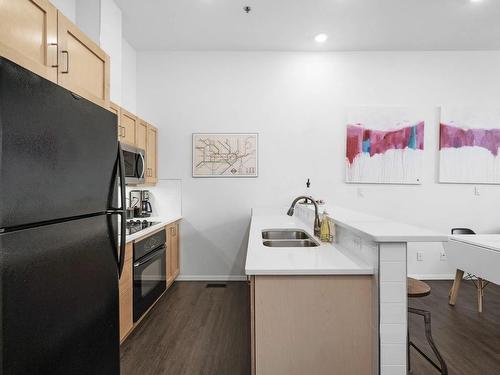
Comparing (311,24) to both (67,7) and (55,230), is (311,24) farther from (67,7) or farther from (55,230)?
(55,230)

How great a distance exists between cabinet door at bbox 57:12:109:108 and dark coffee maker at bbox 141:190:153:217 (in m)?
1.80

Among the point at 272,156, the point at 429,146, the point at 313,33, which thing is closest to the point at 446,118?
the point at 429,146

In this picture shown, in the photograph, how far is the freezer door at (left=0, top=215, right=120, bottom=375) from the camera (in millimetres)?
938

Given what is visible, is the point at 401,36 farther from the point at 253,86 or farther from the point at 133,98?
the point at 133,98

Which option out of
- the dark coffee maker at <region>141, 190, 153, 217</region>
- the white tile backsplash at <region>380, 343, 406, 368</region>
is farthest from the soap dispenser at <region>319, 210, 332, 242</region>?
the dark coffee maker at <region>141, 190, 153, 217</region>

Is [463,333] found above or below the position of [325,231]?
below

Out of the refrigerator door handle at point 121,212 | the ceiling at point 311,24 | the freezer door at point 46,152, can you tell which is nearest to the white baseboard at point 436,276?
the ceiling at point 311,24

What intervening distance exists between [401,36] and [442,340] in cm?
324

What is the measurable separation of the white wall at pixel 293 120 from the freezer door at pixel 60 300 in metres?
2.42

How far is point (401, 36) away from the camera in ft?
11.6

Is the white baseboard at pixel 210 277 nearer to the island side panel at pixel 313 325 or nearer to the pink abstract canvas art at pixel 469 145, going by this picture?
the island side panel at pixel 313 325

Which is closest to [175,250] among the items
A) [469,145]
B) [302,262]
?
[302,262]

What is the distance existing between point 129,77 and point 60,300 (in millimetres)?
3237

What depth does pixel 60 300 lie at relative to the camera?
114cm
